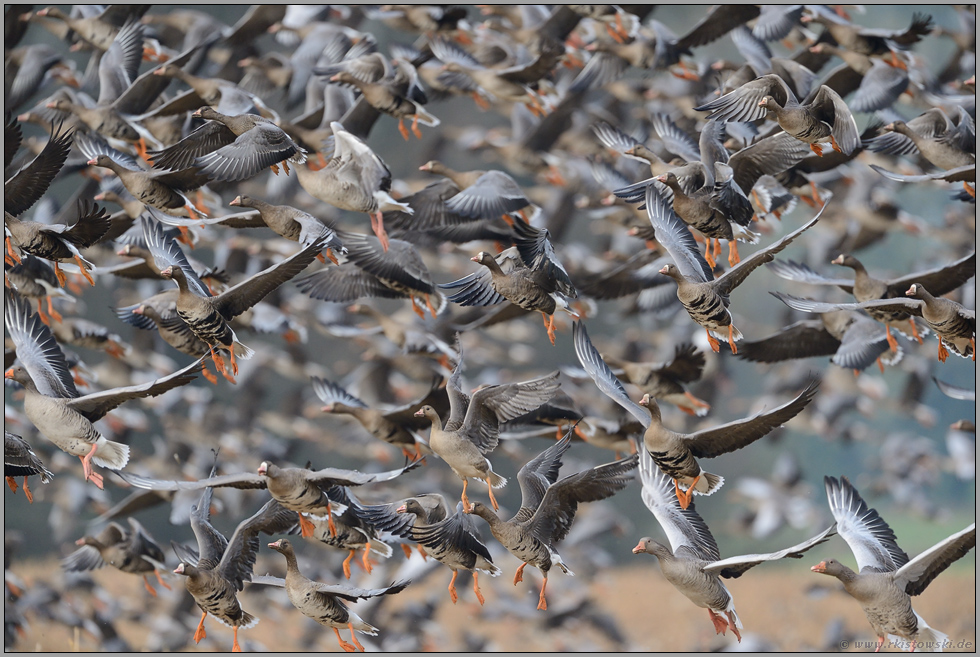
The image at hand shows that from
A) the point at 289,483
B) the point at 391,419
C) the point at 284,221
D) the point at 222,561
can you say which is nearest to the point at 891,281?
the point at 391,419

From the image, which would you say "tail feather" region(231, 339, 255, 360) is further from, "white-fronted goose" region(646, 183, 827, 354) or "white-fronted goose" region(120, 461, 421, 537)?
"white-fronted goose" region(646, 183, 827, 354)

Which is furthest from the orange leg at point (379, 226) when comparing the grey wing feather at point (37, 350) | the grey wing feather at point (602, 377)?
the grey wing feather at point (37, 350)

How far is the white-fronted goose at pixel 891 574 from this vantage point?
5938 mm

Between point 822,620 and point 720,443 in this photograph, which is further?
point 822,620

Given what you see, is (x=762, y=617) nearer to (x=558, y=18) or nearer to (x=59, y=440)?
(x=558, y=18)

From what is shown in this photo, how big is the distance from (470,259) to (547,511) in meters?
1.76

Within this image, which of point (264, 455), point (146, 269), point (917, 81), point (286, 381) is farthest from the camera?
point (286, 381)

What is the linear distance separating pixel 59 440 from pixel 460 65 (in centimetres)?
482

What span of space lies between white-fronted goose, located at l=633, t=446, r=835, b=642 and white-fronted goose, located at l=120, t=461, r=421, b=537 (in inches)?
64.9

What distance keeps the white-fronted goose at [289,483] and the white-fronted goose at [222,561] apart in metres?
0.26

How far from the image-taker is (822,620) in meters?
14.8

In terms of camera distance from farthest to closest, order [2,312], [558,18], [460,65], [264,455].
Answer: [264,455] < [558,18] < [460,65] < [2,312]

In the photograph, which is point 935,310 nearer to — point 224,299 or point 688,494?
point 688,494

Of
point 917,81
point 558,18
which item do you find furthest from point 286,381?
point 917,81
